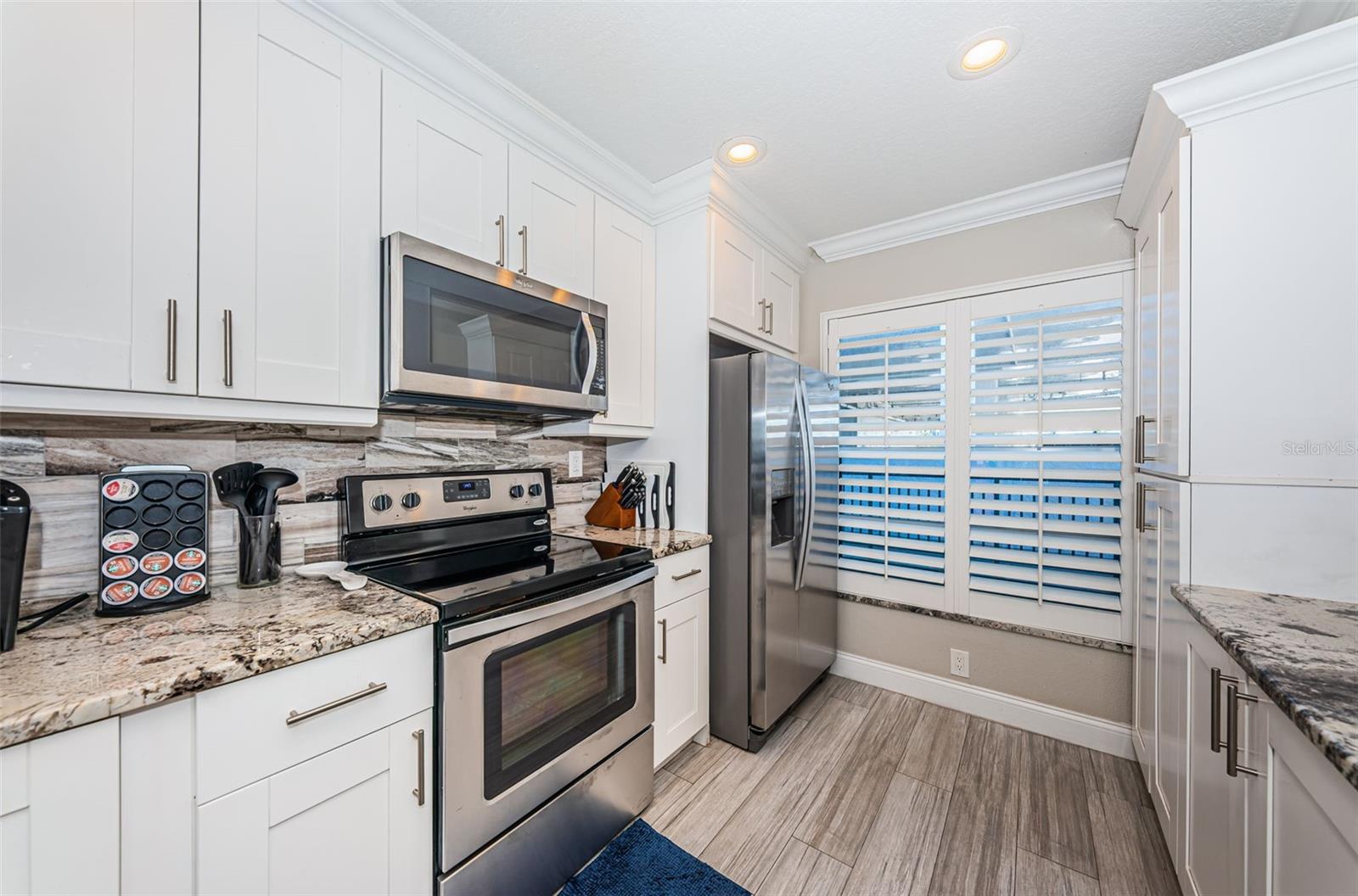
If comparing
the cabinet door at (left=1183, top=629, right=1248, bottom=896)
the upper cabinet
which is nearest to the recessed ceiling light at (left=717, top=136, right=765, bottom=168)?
the upper cabinet

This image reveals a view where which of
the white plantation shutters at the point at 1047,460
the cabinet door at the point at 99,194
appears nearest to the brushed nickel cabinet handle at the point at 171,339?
the cabinet door at the point at 99,194

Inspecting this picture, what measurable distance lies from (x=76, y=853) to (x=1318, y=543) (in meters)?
2.51

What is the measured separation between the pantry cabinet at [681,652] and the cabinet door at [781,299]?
51.9 inches

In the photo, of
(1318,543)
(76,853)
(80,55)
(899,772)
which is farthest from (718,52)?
(899,772)

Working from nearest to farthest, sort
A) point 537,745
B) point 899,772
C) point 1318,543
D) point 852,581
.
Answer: point 1318,543 < point 537,745 < point 899,772 < point 852,581

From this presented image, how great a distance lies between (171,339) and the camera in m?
1.11

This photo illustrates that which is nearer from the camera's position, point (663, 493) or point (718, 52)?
point (718, 52)

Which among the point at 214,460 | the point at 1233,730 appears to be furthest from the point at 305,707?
the point at 1233,730

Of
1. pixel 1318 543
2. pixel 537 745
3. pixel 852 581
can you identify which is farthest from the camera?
pixel 852 581

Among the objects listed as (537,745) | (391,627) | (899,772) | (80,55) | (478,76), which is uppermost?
(478,76)

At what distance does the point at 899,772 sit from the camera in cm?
212

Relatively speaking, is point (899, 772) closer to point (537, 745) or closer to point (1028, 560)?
point (1028, 560)

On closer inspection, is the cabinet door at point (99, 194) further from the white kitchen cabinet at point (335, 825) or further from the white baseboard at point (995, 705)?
the white baseboard at point (995, 705)

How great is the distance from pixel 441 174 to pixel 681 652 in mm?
1878
